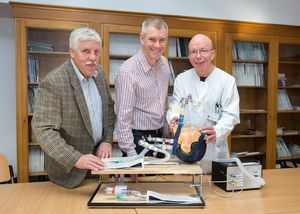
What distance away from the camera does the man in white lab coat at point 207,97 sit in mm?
1861

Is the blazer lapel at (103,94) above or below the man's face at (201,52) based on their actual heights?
below

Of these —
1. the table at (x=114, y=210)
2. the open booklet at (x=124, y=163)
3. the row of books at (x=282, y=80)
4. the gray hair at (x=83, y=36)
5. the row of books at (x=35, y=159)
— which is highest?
the gray hair at (x=83, y=36)

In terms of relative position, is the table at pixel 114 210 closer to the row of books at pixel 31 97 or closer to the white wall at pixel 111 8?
the row of books at pixel 31 97

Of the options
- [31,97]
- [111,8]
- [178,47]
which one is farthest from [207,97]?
[31,97]

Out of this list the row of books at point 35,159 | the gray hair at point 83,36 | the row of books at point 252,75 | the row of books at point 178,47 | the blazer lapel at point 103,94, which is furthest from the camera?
the row of books at point 252,75

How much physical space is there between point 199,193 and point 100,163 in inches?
20.6

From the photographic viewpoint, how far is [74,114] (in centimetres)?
156

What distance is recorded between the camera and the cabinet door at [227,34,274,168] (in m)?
3.60

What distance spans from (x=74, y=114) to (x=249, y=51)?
276 centimetres

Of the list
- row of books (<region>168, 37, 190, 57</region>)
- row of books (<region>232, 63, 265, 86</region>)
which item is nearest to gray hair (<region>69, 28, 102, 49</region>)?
row of books (<region>168, 37, 190, 57</region>)

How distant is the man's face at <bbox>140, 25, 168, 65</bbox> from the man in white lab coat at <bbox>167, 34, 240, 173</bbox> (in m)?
0.21

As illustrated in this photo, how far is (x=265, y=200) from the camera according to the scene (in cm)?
145

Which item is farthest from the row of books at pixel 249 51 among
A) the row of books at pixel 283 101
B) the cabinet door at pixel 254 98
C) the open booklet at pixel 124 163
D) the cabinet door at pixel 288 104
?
the open booklet at pixel 124 163

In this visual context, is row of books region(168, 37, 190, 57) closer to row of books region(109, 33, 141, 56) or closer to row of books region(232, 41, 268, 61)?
row of books region(109, 33, 141, 56)
